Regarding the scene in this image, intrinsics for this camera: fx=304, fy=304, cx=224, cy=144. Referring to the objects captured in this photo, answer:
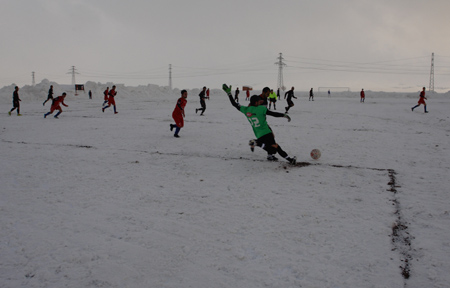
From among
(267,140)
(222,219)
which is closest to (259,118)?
(267,140)

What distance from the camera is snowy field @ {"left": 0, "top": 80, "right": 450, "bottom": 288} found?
9.82ft

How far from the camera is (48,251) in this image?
10.9 feet

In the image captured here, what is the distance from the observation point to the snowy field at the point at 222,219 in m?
2.99

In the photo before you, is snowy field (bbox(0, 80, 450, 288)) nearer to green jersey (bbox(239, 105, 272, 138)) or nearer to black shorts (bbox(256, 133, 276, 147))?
black shorts (bbox(256, 133, 276, 147))

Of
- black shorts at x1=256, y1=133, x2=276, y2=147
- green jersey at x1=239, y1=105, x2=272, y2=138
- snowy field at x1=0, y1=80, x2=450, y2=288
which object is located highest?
green jersey at x1=239, y1=105, x2=272, y2=138

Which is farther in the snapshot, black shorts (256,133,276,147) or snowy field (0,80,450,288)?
black shorts (256,133,276,147)

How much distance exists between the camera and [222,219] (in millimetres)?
4090

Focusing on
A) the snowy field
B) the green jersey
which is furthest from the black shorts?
the snowy field

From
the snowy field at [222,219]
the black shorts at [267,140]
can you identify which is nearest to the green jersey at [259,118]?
the black shorts at [267,140]

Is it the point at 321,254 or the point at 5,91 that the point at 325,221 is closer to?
the point at 321,254

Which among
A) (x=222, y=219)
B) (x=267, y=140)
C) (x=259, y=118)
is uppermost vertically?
(x=259, y=118)

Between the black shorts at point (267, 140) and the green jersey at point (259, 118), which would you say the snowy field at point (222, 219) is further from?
the green jersey at point (259, 118)

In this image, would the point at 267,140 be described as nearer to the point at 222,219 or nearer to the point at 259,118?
the point at 259,118

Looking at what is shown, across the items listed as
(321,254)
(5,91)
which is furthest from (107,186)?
(5,91)
